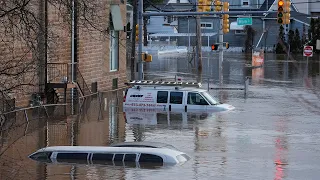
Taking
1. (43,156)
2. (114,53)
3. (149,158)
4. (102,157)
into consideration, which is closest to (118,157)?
(102,157)

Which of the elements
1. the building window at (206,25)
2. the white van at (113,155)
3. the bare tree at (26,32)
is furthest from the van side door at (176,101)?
the building window at (206,25)

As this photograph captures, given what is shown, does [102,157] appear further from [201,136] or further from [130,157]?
[201,136]

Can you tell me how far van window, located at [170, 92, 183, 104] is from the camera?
39062mm

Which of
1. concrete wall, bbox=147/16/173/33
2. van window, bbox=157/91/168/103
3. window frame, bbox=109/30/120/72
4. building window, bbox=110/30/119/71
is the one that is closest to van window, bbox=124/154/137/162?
van window, bbox=157/91/168/103

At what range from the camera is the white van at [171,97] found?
38875 mm

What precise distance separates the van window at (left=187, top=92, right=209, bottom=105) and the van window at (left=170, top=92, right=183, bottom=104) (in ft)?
1.39

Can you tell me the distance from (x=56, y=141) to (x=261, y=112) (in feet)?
43.9

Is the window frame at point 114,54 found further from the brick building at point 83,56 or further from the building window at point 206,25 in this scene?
the building window at point 206,25

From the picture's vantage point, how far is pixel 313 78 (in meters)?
63.8

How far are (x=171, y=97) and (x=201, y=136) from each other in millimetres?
8034

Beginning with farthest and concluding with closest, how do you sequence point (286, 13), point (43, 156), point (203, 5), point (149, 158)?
point (203, 5), point (286, 13), point (43, 156), point (149, 158)

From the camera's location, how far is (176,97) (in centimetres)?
3916

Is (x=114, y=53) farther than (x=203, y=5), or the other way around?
(x=114, y=53)

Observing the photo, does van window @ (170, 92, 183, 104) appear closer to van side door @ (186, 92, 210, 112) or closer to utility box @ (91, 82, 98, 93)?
van side door @ (186, 92, 210, 112)
